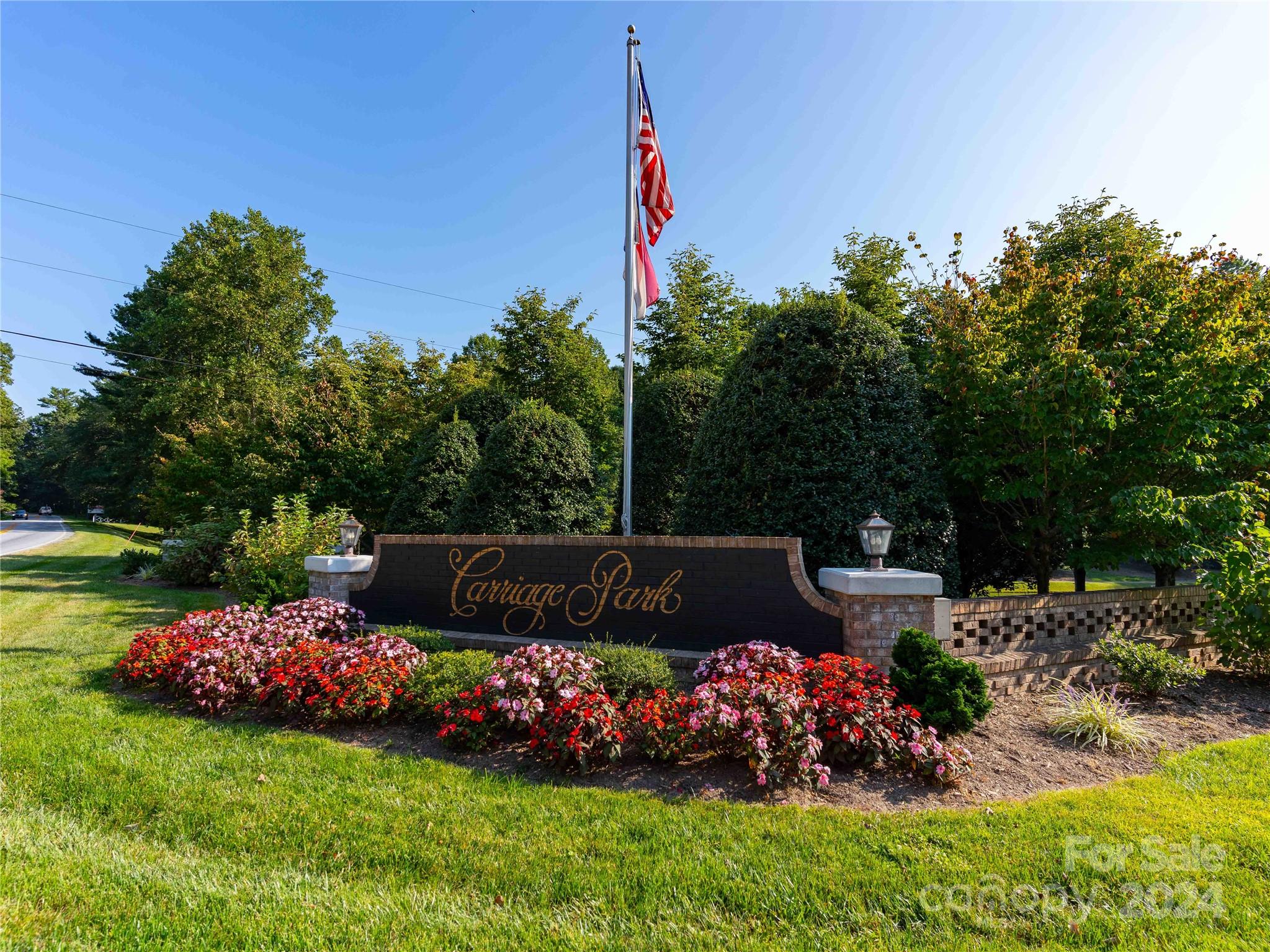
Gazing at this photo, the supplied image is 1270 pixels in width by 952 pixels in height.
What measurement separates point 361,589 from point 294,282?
95.3ft

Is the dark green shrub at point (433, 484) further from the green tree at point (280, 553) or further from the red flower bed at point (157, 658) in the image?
the red flower bed at point (157, 658)

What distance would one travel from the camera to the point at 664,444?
38.7 ft

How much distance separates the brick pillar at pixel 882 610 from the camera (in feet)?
17.7

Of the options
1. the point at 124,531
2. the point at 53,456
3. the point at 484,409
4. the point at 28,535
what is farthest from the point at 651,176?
the point at 53,456

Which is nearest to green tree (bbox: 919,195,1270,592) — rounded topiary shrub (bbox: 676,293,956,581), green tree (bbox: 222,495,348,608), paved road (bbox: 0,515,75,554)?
rounded topiary shrub (bbox: 676,293,956,581)

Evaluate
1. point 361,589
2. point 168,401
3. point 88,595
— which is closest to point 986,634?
point 361,589

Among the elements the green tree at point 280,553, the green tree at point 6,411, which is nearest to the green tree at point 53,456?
the green tree at point 6,411

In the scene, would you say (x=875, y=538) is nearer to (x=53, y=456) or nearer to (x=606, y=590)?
(x=606, y=590)

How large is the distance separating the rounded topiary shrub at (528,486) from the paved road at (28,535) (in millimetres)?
24478

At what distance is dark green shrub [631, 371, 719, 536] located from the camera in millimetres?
11617

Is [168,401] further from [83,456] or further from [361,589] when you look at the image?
[83,456]

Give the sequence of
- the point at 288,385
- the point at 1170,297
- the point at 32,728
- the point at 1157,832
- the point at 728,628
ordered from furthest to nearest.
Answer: the point at 288,385 → the point at 1170,297 → the point at 728,628 → the point at 32,728 → the point at 1157,832

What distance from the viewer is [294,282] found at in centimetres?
3061

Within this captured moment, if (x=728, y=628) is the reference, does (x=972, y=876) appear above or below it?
below
